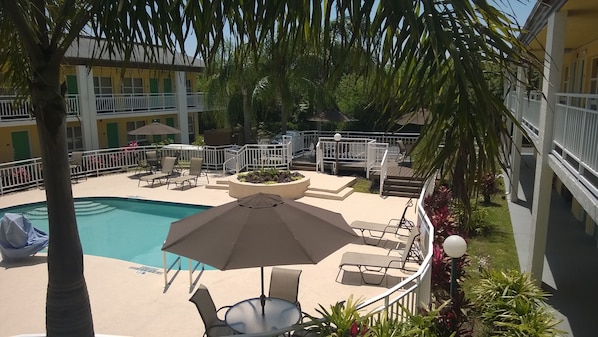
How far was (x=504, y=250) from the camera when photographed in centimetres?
1082

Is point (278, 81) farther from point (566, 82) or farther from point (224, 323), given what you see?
point (566, 82)

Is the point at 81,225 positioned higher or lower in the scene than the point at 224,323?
lower

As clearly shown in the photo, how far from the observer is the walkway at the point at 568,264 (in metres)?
7.67

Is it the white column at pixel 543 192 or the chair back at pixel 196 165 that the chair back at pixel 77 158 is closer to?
the chair back at pixel 196 165

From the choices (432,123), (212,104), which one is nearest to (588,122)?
(432,123)

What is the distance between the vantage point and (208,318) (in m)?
6.25

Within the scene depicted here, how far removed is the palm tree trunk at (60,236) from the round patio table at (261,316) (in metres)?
2.13

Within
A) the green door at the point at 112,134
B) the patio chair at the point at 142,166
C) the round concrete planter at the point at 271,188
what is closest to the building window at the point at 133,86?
the green door at the point at 112,134

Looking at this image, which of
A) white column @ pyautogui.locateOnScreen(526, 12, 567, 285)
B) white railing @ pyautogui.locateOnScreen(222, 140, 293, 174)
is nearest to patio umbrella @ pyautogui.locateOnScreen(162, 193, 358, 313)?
white column @ pyautogui.locateOnScreen(526, 12, 567, 285)

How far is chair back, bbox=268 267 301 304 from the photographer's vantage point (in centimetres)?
718

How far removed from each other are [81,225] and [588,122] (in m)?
14.4

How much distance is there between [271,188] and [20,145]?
15322 mm

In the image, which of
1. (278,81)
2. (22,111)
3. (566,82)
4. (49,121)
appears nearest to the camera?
(278,81)

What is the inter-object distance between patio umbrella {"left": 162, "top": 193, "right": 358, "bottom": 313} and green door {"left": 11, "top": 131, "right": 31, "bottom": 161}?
2092cm
